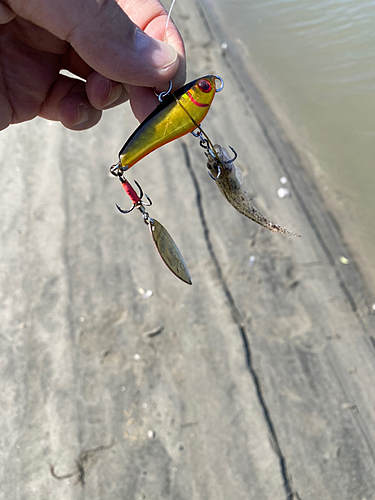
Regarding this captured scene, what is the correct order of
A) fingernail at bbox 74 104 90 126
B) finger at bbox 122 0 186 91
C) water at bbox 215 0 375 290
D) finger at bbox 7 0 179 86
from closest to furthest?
finger at bbox 7 0 179 86, finger at bbox 122 0 186 91, fingernail at bbox 74 104 90 126, water at bbox 215 0 375 290

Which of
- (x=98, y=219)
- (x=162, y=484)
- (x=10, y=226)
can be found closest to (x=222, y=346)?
(x=162, y=484)

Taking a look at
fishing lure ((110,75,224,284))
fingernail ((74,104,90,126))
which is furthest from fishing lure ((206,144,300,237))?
fingernail ((74,104,90,126))

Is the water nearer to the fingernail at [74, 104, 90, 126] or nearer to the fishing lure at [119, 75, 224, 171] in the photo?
the fishing lure at [119, 75, 224, 171]

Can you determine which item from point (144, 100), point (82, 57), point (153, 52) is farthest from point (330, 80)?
point (82, 57)

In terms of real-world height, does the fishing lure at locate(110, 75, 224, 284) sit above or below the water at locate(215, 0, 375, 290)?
above

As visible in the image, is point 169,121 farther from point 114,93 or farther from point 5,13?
point 5,13

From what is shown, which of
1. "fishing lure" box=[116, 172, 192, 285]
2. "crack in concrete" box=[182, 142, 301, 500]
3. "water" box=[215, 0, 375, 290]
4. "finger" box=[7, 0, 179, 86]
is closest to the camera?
"finger" box=[7, 0, 179, 86]


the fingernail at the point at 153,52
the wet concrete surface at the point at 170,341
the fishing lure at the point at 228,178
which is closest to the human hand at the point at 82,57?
the fingernail at the point at 153,52

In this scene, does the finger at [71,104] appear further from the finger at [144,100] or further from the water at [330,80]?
the water at [330,80]

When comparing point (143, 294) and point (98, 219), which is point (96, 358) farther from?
point (98, 219)
